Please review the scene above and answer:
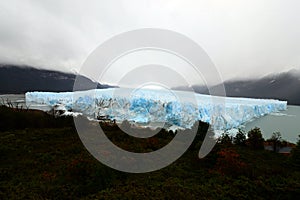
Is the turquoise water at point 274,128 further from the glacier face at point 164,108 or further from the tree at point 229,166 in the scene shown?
the tree at point 229,166

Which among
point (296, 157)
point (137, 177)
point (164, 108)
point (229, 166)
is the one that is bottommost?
point (137, 177)

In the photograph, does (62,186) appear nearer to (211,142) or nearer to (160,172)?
(160,172)

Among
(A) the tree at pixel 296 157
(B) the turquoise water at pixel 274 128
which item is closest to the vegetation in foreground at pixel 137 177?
(A) the tree at pixel 296 157

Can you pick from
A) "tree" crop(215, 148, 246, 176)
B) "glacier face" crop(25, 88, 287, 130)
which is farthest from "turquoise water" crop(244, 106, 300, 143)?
"tree" crop(215, 148, 246, 176)

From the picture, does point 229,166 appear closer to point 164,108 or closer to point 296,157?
point 296,157

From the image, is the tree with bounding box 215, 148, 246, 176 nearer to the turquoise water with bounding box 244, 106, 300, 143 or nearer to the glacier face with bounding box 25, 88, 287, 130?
the glacier face with bounding box 25, 88, 287, 130

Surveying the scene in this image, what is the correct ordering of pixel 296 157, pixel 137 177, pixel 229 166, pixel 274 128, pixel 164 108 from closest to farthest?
pixel 137 177 < pixel 229 166 < pixel 296 157 < pixel 164 108 < pixel 274 128

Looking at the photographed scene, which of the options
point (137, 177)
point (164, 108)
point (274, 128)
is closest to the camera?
point (137, 177)

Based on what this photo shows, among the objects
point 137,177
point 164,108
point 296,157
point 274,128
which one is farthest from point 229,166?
point 274,128
